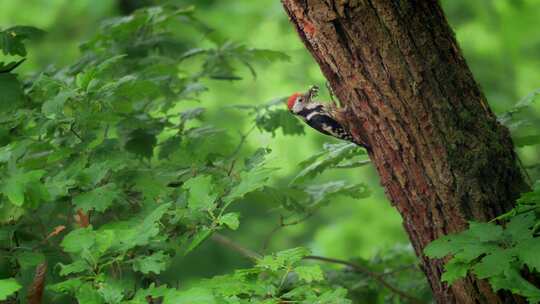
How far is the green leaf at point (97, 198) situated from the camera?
79.0 inches

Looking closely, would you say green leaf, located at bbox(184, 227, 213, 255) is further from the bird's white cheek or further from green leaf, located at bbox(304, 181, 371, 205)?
green leaf, located at bbox(304, 181, 371, 205)

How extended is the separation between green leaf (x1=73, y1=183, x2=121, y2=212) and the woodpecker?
2.09 ft

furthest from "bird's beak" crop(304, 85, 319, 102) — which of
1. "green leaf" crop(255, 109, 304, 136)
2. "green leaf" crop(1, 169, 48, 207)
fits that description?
"green leaf" crop(1, 169, 48, 207)

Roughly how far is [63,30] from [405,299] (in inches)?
191

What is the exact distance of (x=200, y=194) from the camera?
196cm

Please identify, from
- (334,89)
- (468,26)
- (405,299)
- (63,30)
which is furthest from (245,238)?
(334,89)

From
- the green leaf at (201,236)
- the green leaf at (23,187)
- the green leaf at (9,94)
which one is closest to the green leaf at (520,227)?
the green leaf at (201,236)

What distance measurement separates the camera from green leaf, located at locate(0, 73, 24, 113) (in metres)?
2.21

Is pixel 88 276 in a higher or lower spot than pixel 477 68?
lower

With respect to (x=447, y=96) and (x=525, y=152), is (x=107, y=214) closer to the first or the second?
(x=447, y=96)

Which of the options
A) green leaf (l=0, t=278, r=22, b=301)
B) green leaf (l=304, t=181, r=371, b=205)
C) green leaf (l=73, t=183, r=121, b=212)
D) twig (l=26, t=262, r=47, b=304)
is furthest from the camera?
green leaf (l=304, t=181, r=371, b=205)

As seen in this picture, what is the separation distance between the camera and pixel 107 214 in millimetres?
2447

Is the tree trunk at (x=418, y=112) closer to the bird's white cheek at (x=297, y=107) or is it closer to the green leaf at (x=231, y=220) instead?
the bird's white cheek at (x=297, y=107)

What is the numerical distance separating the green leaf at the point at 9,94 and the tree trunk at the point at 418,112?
81cm
